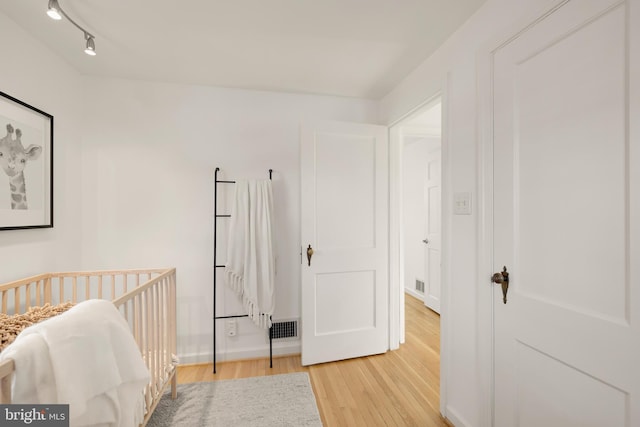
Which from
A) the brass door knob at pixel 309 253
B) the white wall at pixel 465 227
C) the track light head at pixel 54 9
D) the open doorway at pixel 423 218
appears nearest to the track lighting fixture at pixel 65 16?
the track light head at pixel 54 9

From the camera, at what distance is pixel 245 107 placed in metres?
2.34

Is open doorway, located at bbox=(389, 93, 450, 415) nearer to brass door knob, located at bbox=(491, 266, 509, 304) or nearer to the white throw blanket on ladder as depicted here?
brass door knob, located at bbox=(491, 266, 509, 304)

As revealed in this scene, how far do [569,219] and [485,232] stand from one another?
0.37m

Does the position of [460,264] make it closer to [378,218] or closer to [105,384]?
[378,218]

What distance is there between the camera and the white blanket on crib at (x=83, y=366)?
77 cm

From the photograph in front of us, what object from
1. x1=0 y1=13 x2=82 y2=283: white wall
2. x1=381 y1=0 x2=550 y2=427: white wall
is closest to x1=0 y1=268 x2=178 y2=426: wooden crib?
x1=0 y1=13 x2=82 y2=283: white wall

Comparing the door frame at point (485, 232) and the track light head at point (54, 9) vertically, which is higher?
the track light head at point (54, 9)

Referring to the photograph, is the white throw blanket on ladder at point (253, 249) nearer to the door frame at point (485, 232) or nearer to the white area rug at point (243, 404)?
the white area rug at point (243, 404)

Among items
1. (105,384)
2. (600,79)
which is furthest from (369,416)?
(600,79)

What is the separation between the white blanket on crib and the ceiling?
5.05ft

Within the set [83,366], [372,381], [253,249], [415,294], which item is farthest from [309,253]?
[415,294]

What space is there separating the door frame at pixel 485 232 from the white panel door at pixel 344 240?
101 centimetres

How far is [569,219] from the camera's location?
3.34 ft

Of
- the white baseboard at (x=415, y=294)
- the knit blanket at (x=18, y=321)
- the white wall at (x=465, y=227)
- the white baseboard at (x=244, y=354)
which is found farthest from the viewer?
the white baseboard at (x=415, y=294)
